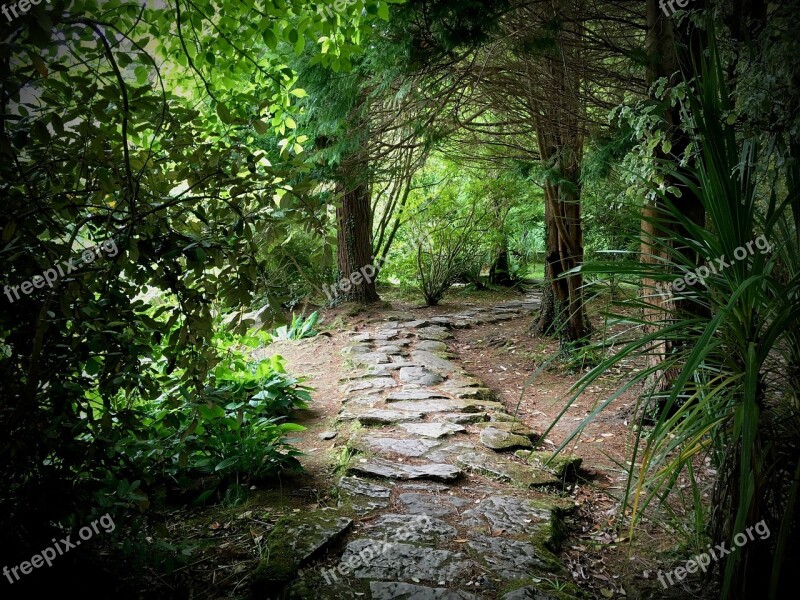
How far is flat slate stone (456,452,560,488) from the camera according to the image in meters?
2.96

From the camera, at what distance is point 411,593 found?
1.93 metres

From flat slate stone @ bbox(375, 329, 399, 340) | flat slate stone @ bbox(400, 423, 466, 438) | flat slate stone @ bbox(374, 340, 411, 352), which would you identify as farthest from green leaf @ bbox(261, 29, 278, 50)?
flat slate stone @ bbox(375, 329, 399, 340)

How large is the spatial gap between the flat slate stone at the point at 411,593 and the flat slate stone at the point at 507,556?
0.24 metres

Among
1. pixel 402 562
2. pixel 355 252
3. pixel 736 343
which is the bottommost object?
pixel 402 562

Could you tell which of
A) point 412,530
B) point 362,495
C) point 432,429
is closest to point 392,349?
point 432,429

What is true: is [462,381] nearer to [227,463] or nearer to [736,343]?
[227,463]

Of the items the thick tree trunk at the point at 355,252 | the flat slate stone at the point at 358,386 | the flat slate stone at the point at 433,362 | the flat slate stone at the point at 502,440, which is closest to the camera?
the flat slate stone at the point at 502,440

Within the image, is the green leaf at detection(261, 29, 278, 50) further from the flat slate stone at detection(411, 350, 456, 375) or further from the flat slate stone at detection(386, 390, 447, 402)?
the flat slate stone at detection(411, 350, 456, 375)

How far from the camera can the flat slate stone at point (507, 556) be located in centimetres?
212

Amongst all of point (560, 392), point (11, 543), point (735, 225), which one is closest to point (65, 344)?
point (11, 543)

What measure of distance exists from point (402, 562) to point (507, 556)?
0.45 m

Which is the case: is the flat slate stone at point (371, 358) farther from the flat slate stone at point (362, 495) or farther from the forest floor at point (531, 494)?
the flat slate stone at point (362, 495)

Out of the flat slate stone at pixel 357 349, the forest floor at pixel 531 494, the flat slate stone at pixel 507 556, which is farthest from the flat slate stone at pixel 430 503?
the flat slate stone at pixel 357 349

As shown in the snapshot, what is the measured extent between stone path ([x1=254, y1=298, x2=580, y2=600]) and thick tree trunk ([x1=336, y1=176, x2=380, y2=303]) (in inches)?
147
